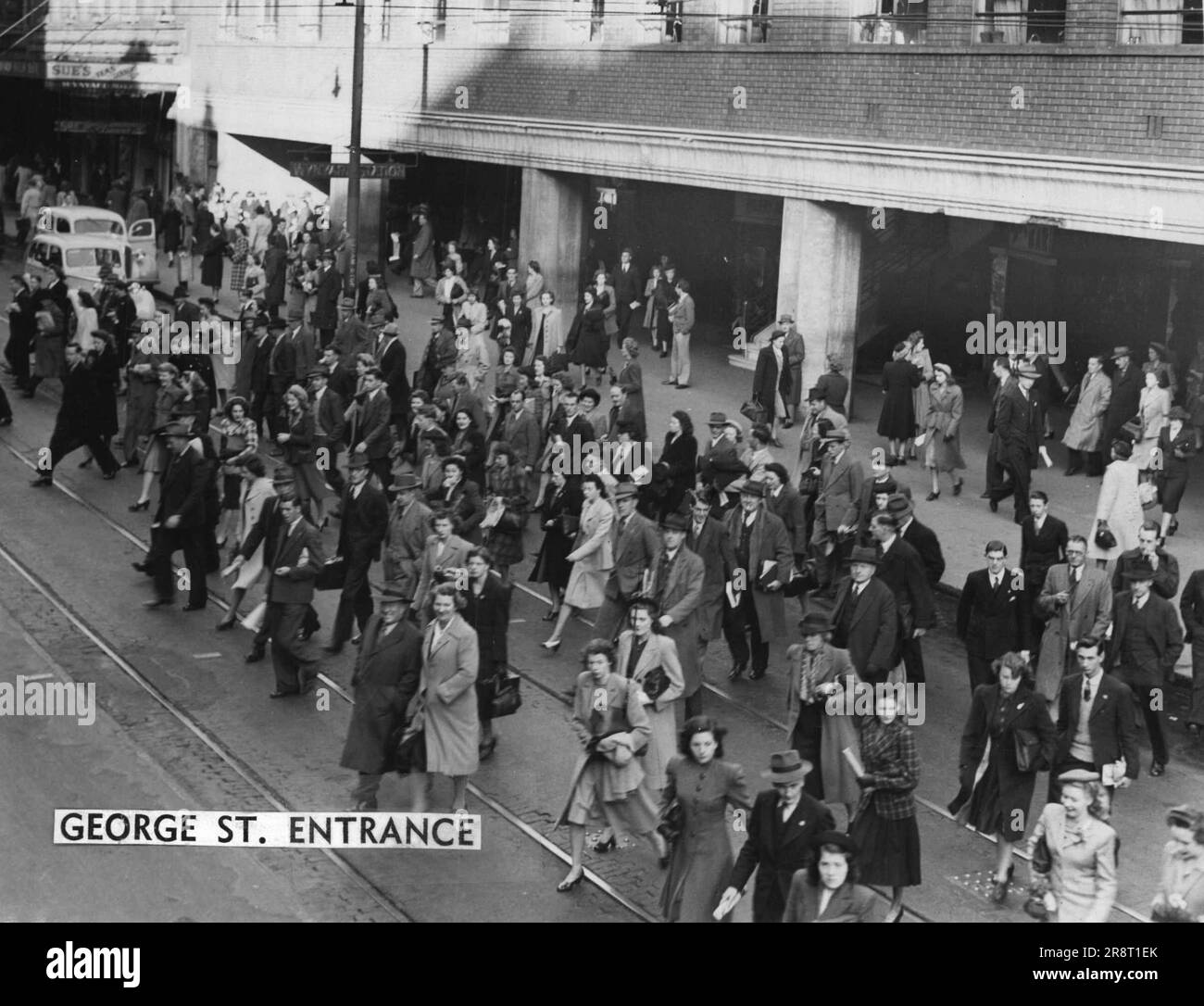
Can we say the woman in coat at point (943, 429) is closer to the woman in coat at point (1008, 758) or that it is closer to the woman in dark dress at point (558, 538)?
the woman in dark dress at point (558, 538)

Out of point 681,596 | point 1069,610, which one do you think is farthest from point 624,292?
point 1069,610

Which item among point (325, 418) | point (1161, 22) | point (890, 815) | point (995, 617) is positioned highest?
point (1161, 22)

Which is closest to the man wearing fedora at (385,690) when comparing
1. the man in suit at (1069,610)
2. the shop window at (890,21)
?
the man in suit at (1069,610)

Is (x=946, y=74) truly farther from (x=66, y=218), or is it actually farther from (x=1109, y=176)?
(x=66, y=218)

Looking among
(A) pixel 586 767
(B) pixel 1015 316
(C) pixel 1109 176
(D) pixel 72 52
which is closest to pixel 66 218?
(D) pixel 72 52

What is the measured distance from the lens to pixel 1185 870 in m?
9.38

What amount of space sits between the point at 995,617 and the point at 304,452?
7.34m

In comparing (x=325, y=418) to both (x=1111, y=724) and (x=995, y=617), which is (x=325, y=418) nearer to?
(x=995, y=617)

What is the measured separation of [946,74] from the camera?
22.0m

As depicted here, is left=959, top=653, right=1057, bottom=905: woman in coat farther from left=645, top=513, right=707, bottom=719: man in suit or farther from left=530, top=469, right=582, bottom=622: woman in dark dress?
left=530, top=469, right=582, bottom=622: woman in dark dress

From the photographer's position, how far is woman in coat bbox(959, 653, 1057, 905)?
1128 cm

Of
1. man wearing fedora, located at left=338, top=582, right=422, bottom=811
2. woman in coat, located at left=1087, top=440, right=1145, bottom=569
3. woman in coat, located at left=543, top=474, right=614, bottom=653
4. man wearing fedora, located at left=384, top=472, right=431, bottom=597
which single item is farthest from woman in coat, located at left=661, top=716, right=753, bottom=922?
woman in coat, located at left=1087, top=440, right=1145, bottom=569

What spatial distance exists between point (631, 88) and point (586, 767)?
18040 millimetres

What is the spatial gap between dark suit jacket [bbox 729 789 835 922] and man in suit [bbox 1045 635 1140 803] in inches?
94.1
